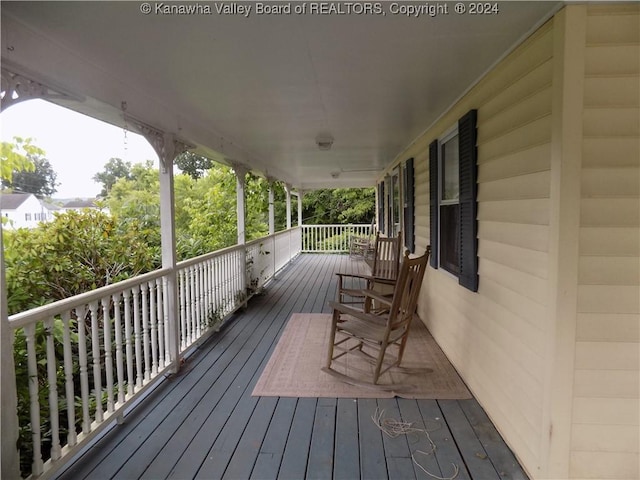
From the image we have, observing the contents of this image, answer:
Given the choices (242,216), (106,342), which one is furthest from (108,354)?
(242,216)

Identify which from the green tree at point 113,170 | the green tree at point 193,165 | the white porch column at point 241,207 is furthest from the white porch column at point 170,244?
the green tree at point 193,165

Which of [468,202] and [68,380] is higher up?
[468,202]

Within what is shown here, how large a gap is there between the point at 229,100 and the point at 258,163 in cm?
346

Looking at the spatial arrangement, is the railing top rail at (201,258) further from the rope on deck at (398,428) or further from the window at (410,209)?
the window at (410,209)

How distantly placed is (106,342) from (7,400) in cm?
70

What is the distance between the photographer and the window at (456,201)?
257 cm

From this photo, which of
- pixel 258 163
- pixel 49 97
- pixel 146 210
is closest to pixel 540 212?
pixel 49 97

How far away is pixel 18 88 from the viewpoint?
1692mm

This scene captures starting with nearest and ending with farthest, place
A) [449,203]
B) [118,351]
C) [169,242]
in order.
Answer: [118,351] → [169,242] → [449,203]

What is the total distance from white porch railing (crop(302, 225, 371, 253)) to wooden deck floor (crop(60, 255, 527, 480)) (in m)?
9.25

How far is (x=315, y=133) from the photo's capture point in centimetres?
426

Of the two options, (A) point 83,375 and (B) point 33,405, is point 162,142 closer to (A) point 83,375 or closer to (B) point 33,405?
(A) point 83,375

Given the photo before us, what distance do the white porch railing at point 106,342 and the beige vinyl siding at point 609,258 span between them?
251 centimetres

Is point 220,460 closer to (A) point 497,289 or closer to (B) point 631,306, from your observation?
(A) point 497,289
